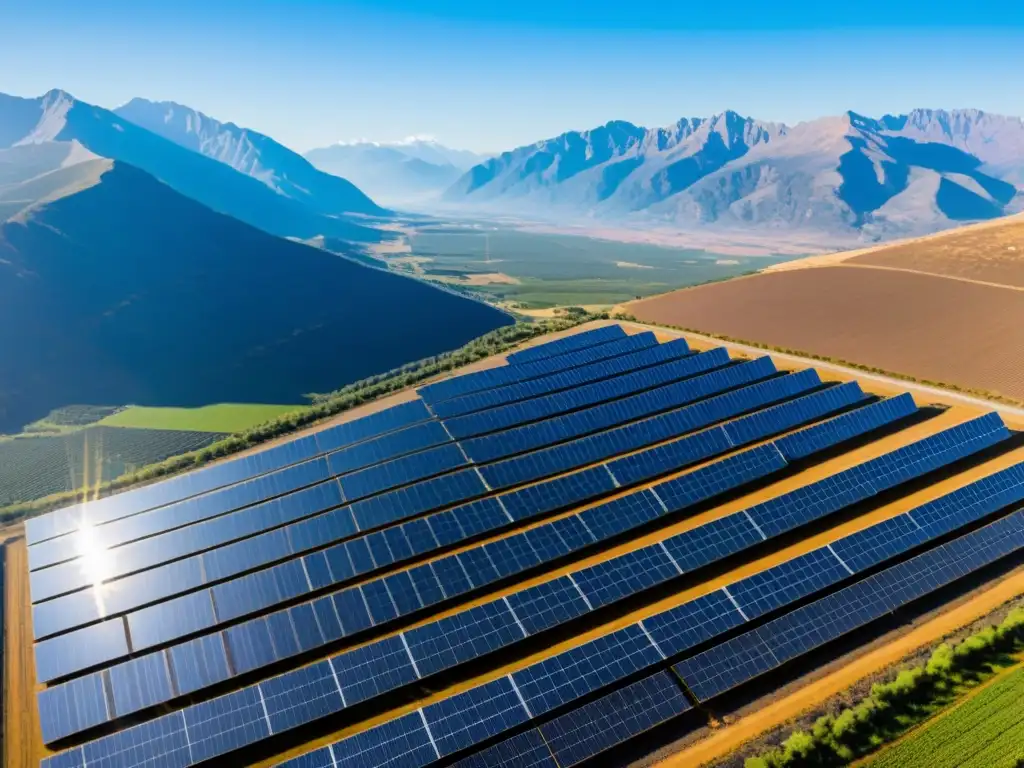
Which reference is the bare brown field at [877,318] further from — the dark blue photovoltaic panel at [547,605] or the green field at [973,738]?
the dark blue photovoltaic panel at [547,605]

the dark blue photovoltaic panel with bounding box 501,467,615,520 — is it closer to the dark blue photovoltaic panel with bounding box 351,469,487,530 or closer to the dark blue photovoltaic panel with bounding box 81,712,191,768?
the dark blue photovoltaic panel with bounding box 351,469,487,530

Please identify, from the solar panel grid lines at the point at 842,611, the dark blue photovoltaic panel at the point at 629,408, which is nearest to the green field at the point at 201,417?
the dark blue photovoltaic panel at the point at 629,408

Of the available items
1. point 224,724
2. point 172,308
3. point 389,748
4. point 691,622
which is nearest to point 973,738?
point 691,622

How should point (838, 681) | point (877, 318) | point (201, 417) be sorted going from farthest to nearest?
point (201, 417) < point (877, 318) < point (838, 681)

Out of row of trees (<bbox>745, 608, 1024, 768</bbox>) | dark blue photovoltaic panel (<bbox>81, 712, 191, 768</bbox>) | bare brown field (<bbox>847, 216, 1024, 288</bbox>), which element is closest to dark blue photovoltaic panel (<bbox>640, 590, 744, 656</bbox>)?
row of trees (<bbox>745, 608, 1024, 768</bbox>)

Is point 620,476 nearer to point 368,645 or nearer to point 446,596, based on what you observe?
point 446,596

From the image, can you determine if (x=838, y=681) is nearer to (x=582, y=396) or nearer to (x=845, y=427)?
(x=845, y=427)
